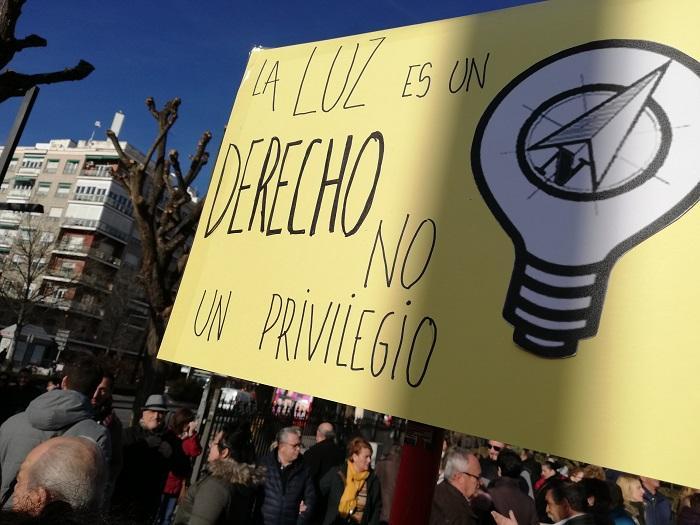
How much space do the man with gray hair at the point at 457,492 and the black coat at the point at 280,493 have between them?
4.24 ft

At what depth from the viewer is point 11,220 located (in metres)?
49.1

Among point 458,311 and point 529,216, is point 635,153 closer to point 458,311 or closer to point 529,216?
point 529,216

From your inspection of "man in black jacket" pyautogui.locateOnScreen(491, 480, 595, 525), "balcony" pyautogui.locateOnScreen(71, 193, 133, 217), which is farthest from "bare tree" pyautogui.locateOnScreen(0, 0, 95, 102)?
"balcony" pyautogui.locateOnScreen(71, 193, 133, 217)

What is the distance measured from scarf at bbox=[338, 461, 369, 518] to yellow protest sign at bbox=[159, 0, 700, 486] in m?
3.83

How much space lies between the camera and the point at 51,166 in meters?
52.7

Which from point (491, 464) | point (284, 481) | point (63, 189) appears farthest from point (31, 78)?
point (63, 189)

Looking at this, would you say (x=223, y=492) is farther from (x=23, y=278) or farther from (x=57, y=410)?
(x=23, y=278)

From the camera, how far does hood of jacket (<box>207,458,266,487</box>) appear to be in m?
3.58

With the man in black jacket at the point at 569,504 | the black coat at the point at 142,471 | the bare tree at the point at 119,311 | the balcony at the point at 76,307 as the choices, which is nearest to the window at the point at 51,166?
the balcony at the point at 76,307

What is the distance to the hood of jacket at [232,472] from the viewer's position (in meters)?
3.58

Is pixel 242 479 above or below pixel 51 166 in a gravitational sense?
below

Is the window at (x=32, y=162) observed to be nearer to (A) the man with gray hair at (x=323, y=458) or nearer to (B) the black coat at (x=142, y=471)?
(A) the man with gray hair at (x=323, y=458)

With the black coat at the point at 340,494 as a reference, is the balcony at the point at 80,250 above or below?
above

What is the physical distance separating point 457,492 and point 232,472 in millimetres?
1541
